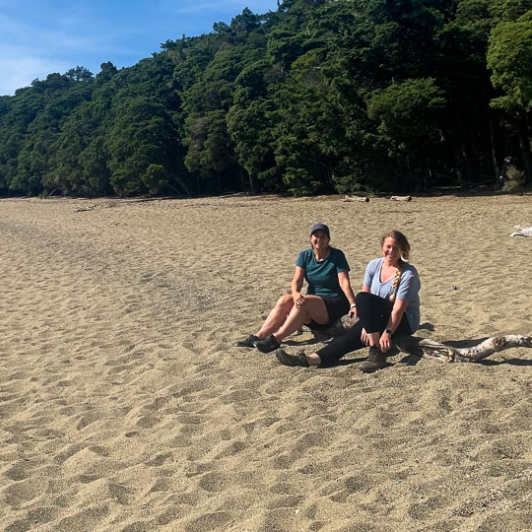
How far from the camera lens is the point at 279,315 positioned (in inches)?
216

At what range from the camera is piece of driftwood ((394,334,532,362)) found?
4.33 m

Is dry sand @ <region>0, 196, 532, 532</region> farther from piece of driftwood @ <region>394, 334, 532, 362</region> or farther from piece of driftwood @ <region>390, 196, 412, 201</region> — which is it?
piece of driftwood @ <region>390, 196, 412, 201</region>

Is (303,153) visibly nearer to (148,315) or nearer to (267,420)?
(148,315)

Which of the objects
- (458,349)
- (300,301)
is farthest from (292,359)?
(458,349)

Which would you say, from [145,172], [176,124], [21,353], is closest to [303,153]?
[145,172]

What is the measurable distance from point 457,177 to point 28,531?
28111 mm

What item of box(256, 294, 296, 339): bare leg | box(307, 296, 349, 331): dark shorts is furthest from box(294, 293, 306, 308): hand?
box(307, 296, 349, 331): dark shorts

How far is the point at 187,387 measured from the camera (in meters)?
4.80

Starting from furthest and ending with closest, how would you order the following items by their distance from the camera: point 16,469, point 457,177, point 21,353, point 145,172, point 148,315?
point 145,172 → point 457,177 → point 148,315 → point 21,353 → point 16,469

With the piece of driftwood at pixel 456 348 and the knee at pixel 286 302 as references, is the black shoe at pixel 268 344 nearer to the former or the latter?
the knee at pixel 286 302

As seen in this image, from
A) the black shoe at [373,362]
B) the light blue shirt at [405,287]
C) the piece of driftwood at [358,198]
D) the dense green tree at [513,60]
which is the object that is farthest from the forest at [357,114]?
the black shoe at [373,362]

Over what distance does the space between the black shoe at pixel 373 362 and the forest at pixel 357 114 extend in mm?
17085

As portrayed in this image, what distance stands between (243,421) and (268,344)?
134 cm

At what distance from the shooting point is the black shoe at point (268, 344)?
5332mm
